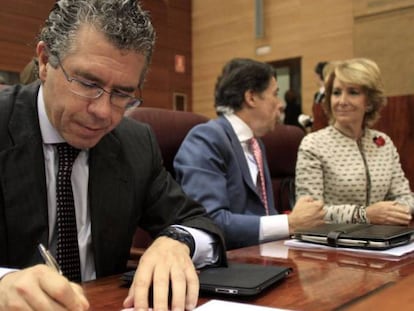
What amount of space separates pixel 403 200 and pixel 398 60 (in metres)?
2.94

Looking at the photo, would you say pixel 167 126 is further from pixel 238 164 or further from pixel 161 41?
pixel 161 41

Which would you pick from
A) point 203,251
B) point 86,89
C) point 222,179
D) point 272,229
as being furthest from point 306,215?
point 86,89

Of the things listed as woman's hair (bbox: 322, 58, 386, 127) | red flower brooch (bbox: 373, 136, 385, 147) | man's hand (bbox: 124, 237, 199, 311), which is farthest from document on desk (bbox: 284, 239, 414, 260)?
woman's hair (bbox: 322, 58, 386, 127)

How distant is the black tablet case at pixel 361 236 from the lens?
1.33 metres

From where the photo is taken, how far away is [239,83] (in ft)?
7.58

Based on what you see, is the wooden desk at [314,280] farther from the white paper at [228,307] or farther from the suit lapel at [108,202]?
the suit lapel at [108,202]

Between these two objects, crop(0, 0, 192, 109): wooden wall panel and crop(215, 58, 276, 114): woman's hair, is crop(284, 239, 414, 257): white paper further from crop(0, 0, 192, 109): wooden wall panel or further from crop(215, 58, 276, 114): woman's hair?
crop(0, 0, 192, 109): wooden wall panel

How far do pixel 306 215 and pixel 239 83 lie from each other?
2.63 feet

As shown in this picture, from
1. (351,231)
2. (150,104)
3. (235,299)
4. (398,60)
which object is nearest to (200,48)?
(150,104)

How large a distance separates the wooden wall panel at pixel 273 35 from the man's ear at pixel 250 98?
3311 mm

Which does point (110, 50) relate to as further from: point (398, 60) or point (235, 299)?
point (398, 60)

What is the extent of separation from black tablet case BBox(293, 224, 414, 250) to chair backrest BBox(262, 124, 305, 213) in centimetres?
124

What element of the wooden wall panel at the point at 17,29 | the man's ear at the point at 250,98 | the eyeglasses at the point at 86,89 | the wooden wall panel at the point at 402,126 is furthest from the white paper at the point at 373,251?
the wooden wall panel at the point at 17,29

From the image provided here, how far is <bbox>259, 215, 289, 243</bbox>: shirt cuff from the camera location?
5.68ft
